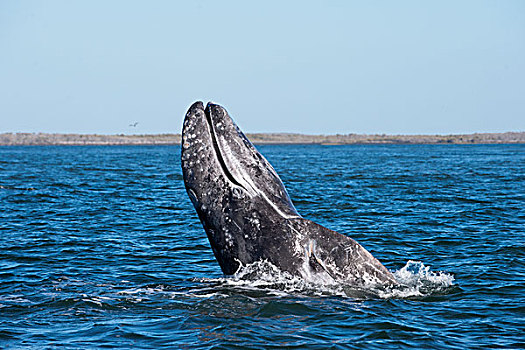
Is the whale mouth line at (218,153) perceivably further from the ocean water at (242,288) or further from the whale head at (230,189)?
the ocean water at (242,288)

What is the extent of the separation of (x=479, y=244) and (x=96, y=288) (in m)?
6.53

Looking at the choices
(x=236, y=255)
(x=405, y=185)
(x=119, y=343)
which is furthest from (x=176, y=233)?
(x=405, y=185)

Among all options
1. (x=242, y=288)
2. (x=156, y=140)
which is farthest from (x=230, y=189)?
(x=156, y=140)

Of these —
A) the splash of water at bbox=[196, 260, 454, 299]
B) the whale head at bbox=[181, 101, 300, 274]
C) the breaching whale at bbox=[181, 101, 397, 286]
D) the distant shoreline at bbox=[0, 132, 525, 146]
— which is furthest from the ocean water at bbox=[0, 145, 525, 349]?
the distant shoreline at bbox=[0, 132, 525, 146]

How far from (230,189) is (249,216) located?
13.9 inches

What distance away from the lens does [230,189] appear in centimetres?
666

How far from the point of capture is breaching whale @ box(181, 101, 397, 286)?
6258mm

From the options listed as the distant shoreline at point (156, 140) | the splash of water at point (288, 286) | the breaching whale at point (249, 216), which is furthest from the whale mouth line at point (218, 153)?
the distant shoreline at point (156, 140)

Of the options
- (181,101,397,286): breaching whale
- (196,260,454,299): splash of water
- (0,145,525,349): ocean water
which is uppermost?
(181,101,397,286): breaching whale

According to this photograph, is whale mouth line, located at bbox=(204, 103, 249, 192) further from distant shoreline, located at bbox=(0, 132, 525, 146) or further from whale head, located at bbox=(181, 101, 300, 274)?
distant shoreline, located at bbox=(0, 132, 525, 146)

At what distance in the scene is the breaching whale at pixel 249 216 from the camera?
20.5 ft

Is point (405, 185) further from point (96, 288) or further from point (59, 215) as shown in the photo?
point (96, 288)

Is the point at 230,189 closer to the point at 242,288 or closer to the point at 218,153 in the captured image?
the point at 218,153

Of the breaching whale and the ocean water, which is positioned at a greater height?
the breaching whale
